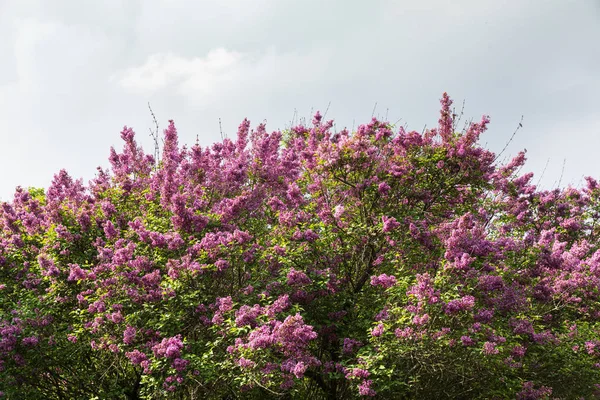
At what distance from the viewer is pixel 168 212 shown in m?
9.49

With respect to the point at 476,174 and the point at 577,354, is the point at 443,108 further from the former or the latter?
the point at 577,354

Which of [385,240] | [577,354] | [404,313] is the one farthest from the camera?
[577,354]

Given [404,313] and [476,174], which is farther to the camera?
[476,174]

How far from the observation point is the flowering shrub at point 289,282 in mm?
7426

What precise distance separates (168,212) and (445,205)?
642 cm

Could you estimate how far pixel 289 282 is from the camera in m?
8.10

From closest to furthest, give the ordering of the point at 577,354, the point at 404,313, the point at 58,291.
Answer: the point at 404,313 → the point at 58,291 → the point at 577,354

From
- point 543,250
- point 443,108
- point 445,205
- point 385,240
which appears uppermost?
point 443,108

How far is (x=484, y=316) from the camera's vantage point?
25.5ft

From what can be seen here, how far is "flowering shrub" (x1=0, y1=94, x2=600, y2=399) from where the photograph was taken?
292 inches

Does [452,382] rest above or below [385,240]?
below

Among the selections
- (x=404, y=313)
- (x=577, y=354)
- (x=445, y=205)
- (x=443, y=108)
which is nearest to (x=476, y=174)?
(x=445, y=205)

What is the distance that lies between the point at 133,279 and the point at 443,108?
780 cm

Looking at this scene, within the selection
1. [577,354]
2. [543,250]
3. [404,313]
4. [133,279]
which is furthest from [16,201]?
[577,354]
